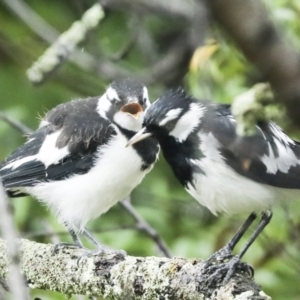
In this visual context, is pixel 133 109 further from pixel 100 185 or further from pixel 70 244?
pixel 70 244

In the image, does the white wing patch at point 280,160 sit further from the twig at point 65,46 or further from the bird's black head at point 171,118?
the twig at point 65,46

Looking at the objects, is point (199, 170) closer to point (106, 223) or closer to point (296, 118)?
point (296, 118)

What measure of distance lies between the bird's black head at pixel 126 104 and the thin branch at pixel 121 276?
0.57m

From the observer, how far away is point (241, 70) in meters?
2.67

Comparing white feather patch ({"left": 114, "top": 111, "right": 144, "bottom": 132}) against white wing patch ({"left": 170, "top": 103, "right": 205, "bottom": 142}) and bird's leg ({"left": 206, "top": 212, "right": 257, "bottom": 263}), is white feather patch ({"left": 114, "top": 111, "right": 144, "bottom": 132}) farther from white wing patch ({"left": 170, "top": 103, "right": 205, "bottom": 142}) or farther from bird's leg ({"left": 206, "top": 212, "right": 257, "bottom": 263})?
bird's leg ({"left": 206, "top": 212, "right": 257, "bottom": 263})

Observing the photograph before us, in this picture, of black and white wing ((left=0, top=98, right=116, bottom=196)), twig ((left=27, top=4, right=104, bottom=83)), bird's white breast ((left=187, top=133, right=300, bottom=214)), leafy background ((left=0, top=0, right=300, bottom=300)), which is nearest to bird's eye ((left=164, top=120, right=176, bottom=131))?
bird's white breast ((left=187, top=133, right=300, bottom=214))

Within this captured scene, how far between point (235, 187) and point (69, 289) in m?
0.65

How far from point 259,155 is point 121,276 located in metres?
0.56

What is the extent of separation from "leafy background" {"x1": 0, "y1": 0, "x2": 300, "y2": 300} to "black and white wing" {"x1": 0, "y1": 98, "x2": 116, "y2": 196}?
0.85ft

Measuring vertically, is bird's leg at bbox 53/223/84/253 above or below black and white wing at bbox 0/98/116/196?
below

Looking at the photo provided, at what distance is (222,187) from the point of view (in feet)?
6.38

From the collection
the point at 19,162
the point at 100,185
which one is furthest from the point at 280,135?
the point at 19,162

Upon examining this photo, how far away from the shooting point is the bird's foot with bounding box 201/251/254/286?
1.66 metres

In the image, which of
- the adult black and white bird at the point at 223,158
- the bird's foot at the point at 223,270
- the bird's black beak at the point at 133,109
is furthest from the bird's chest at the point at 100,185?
the bird's foot at the point at 223,270
